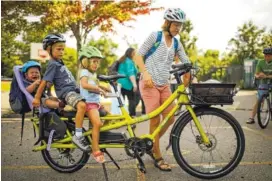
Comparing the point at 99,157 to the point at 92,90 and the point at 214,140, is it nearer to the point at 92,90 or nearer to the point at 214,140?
the point at 92,90

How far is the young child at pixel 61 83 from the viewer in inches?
149

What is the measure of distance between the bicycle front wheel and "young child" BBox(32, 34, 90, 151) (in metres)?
0.94

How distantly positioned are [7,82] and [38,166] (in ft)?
83.9

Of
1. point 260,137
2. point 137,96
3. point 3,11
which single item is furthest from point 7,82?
point 260,137

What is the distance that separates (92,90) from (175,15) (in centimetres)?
112

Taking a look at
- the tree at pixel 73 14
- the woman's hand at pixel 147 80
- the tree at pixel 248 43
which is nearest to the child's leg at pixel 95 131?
the woman's hand at pixel 147 80

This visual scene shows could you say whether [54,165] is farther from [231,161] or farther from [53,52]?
[231,161]

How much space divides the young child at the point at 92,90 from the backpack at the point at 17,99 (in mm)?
646

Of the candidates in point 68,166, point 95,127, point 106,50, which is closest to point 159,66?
point 95,127

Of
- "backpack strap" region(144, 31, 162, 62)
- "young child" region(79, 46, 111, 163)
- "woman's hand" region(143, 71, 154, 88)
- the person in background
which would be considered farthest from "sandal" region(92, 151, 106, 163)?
the person in background

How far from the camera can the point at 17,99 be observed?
402cm

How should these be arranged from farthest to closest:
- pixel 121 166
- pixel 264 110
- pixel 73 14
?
1. pixel 73 14
2. pixel 264 110
3. pixel 121 166

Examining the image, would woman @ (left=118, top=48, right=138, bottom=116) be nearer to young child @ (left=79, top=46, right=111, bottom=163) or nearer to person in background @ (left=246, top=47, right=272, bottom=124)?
person in background @ (left=246, top=47, right=272, bottom=124)

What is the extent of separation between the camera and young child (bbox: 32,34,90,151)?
3.79 m
